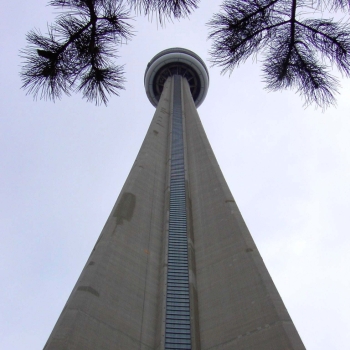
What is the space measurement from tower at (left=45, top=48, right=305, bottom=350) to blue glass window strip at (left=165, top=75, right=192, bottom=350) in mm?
46

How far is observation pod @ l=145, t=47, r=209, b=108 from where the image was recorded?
4619cm

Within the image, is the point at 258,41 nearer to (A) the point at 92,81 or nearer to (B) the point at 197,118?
(A) the point at 92,81

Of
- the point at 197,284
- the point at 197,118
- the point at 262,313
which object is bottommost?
the point at 262,313

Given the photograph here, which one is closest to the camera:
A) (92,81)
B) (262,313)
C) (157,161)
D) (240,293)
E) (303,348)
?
(92,81)

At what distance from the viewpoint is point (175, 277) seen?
18.7m

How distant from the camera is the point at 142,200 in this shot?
75.6ft

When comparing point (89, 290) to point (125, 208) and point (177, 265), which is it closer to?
point (177, 265)

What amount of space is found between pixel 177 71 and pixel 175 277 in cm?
3296

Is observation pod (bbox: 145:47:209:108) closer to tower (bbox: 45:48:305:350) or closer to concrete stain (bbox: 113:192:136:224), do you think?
tower (bbox: 45:48:305:350)

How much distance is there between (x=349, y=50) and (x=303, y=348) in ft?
35.8

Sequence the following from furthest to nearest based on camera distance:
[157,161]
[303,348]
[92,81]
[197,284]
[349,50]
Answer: [157,161] < [197,284] < [303,348] < [92,81] < [349,50]

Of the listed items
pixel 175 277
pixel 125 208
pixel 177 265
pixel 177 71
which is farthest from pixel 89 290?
pixel 177 71

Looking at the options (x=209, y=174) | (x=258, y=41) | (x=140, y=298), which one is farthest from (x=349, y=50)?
(x=209, y=174)

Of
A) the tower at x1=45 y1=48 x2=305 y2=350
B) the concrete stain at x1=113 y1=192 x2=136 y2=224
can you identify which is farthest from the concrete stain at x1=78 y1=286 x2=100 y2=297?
the concrete stain at x1=113 y1=192 x2=136 y2=224
